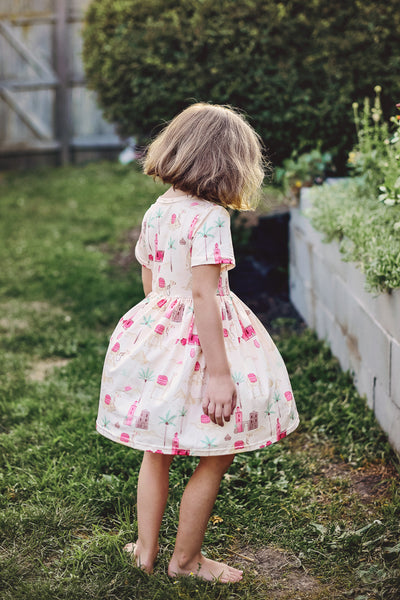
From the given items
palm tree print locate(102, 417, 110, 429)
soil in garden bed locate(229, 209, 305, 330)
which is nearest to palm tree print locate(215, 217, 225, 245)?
palm tree print locate(102, 417, 110, 429)

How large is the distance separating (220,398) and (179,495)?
2.76 feet

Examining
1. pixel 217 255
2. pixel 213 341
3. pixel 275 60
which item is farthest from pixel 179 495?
pixel 275 60

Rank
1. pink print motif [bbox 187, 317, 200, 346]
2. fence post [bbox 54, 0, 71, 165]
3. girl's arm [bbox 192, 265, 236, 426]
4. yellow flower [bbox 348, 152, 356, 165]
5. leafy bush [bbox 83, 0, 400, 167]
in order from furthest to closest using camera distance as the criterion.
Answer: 1. fence post [bbox 54, 0, 71, 165]
2. leafy bush [bbox 83, 0, 400, 167]
3. yellow flower [bbox 348, 152, 356, 165]
4. pink print motif [bbox 187, 317, 200, 346]
5. girl's arm [bbox 192, 265, 236, 426]

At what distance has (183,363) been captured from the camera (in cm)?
205

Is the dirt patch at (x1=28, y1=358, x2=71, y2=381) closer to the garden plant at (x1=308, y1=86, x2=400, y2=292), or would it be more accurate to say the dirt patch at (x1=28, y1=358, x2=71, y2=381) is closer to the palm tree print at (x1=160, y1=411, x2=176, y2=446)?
the garden plant at (x1=308, y1=86, x2=400, y2=292)

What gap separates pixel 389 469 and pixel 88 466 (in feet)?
3.95

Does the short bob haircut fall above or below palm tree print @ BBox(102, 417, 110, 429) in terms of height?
above

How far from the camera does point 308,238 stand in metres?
4.52

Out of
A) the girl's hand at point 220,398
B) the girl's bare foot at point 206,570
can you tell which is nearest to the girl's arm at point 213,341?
the girl's hand at point 220,398

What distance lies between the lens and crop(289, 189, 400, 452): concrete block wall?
2.81m

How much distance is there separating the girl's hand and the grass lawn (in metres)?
0.56

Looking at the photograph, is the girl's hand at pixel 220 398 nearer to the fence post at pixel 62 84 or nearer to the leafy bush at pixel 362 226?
the leafy bush at pixel 362 226

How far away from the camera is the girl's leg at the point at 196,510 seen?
211 centimetres

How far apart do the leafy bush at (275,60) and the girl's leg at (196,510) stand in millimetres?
2995
